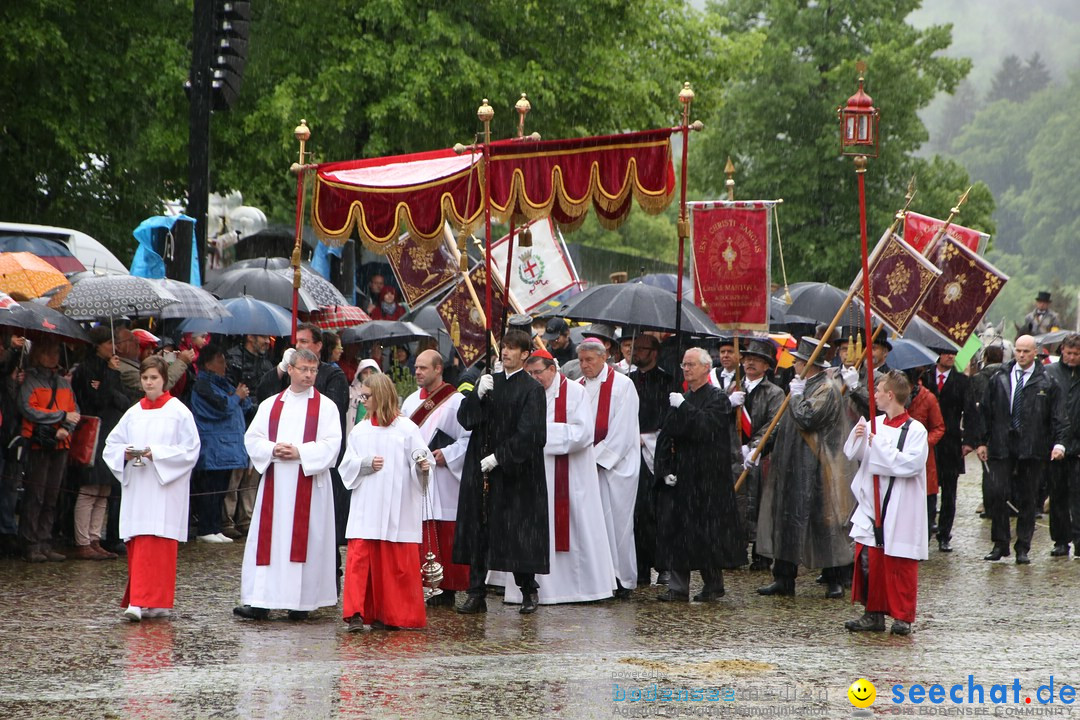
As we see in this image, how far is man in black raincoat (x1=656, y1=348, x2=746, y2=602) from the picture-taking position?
11398mm

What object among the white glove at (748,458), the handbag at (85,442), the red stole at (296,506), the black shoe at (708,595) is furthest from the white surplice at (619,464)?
the handbag at (85,442)

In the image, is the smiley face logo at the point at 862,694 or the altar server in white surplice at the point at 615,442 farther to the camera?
the altar server in white surplice at the point at 615,442

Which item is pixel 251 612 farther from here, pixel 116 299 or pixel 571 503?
pixel 116 299

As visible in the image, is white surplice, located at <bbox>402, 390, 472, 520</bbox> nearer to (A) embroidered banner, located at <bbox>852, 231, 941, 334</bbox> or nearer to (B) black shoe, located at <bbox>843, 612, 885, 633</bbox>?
(B) black shoe, located at <bbox>843, 612, 885, 633</bbox>

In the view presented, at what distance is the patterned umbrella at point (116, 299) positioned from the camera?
12.8 meters

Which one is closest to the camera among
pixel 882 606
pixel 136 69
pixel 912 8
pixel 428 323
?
pixel 882 606

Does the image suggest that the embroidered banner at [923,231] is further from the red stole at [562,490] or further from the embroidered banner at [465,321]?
the red stole at [562,490]

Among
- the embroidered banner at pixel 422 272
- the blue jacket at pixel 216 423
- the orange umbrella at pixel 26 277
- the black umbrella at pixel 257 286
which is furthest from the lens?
the black umbrella at pixel 257 286

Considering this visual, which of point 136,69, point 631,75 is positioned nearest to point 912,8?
point 631,75

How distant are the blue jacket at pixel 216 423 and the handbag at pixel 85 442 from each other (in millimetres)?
1282

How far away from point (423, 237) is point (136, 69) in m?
11.7

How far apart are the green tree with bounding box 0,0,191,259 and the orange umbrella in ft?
27.1

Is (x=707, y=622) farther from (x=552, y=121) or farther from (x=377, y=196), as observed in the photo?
(x=552, y=121)

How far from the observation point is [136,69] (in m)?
22.3
